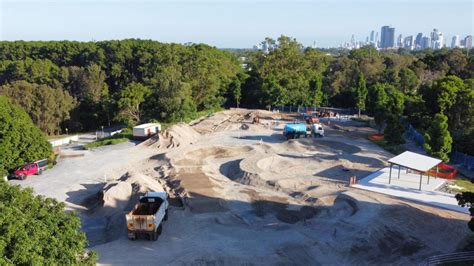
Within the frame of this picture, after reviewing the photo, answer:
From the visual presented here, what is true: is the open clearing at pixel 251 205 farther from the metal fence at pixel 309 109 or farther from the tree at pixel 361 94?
the metal fence at pixel 309 109

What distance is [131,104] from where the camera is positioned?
52625mm

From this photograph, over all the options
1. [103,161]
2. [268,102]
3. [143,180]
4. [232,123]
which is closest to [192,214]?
[143,180]

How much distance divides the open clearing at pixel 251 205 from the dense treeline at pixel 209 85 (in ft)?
27.0

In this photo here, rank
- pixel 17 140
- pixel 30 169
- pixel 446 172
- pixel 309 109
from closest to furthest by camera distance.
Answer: pixel 17 140 → pixel 30 169 → pixel 446 172 → pixel 309 109

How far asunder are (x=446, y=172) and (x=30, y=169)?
3246 cm

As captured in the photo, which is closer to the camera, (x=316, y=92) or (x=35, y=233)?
(x=35, y=233)

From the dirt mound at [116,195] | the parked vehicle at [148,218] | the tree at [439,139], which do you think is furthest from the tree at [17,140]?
the tree at [439,139]

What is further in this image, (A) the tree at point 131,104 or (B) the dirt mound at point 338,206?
(A) the tree at point 131,104

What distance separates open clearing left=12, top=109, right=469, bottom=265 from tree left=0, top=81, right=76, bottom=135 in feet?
55.2

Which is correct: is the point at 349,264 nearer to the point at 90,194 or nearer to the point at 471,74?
the point at 90,194

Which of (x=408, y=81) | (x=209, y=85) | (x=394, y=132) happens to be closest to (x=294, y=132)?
(x=394, y=132)

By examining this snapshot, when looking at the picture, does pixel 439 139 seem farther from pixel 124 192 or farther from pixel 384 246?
pixel 124 192

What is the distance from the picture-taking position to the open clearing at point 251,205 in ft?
63.9

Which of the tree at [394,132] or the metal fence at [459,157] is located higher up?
the tree at [394,132]
